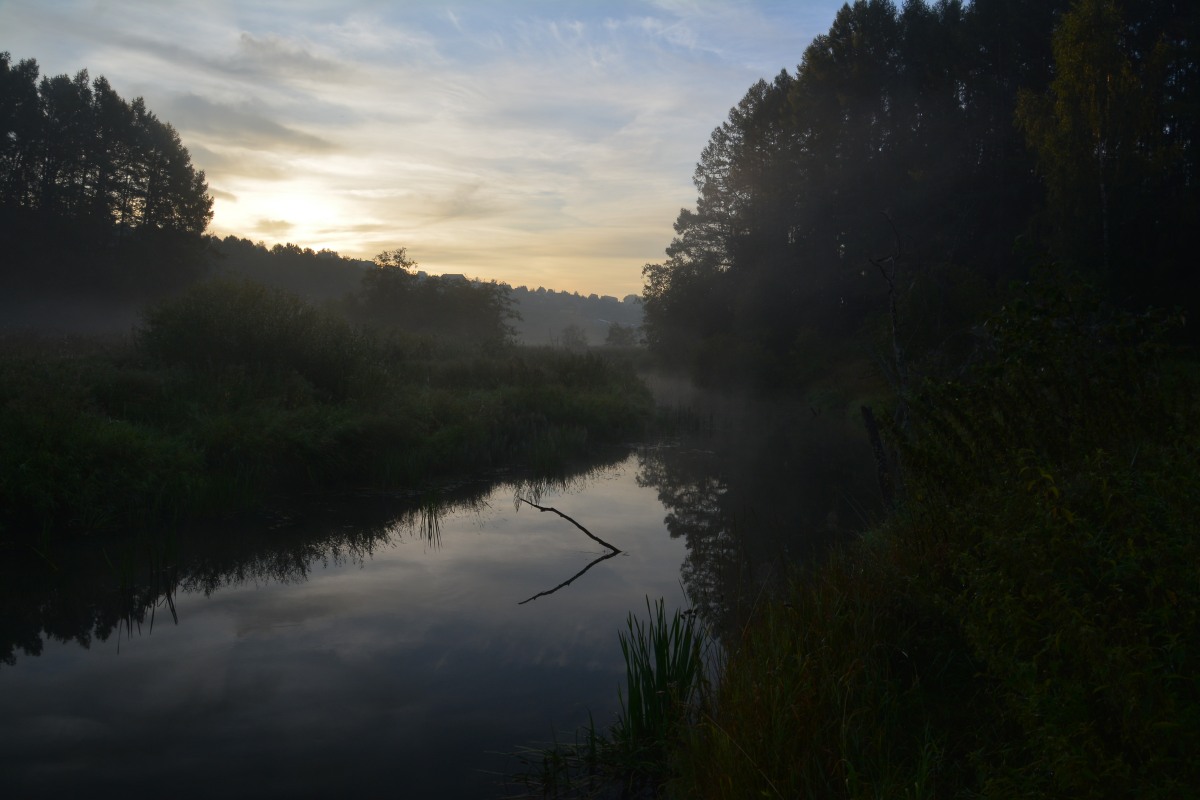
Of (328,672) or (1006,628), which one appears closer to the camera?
(1006,628)

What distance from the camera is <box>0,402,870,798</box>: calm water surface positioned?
4.74m

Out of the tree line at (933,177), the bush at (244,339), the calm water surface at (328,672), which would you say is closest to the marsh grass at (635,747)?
the calm water surface at (328,672)

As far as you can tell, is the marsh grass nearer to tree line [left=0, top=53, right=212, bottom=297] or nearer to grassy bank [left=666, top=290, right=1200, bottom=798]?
grassy bank [left=666, top=290, right=1200, bottom=798]

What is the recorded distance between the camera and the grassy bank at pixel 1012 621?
2.50 meters

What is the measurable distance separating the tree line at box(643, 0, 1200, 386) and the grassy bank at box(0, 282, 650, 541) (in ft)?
34.3

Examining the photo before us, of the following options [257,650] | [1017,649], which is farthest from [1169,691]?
[257,650]

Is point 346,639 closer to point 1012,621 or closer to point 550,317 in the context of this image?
point 1012,621

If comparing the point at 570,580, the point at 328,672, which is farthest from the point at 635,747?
the point at 570,580

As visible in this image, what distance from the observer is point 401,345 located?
23.6 meters

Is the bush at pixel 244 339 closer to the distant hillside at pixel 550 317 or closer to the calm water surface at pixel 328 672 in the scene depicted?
the calm water surface at pixel 328 672

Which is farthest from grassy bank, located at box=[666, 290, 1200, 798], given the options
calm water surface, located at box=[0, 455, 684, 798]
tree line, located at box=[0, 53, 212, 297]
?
tree line, located at box=[0, 53, 212, 297]

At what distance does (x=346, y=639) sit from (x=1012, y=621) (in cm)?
541

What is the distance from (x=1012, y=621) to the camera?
2.87 metres

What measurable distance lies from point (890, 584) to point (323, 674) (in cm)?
421
